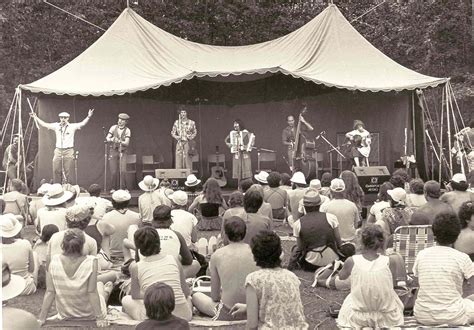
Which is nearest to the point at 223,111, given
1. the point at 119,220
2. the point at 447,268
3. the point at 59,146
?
the point at 59,146

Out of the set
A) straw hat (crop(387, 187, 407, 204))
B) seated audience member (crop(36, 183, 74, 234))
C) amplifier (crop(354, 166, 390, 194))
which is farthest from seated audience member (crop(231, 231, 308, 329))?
amplifier (crop(354, 166, 390, 194))

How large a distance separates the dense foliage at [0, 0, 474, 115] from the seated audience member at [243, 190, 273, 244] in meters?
15.0

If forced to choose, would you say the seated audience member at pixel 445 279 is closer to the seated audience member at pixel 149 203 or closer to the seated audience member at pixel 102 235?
the seated audience member at pixel 102 235

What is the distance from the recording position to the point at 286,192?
10352 mm

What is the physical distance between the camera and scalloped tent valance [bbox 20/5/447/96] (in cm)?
1433

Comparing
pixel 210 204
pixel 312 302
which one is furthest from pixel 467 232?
pixel 210 204

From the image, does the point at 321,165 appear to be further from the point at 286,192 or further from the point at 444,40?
the point at 444,40

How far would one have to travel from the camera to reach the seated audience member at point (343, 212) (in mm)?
7812

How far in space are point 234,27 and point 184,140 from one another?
36.0ft

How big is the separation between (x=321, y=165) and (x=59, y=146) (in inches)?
238

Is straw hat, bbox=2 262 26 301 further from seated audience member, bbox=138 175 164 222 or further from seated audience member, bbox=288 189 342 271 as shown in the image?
seated audience member, bbox=138 175 164 222

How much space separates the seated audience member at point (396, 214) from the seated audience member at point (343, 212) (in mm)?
757

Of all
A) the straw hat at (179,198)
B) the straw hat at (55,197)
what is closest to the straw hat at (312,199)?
the straw hat at (179,198)

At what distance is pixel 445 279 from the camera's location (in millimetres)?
4762
